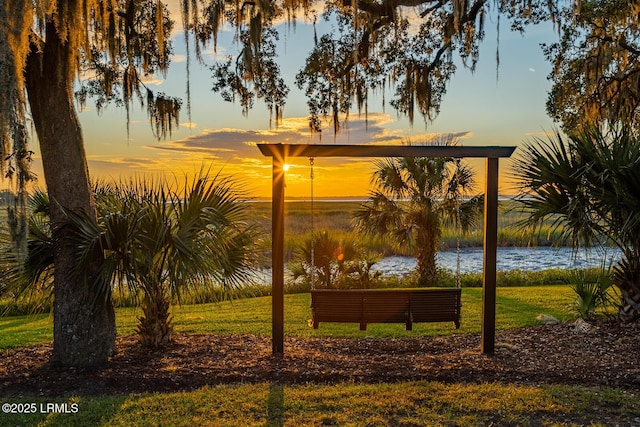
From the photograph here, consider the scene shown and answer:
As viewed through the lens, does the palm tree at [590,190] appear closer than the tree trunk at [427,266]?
Yes

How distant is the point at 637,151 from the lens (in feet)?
19.3

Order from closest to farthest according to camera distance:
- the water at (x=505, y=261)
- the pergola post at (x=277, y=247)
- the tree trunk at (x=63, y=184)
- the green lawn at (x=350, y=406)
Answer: the green lawn at (x=350, y=406) < the tree trunk at (x=63, y=184) < the pergola post at (x=277, y=247) < the water at (x=505, y=261)

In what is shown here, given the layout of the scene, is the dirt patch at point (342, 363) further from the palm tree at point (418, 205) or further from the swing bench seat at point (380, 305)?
the palm tree at point (418, 205)

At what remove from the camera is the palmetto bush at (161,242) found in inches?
206

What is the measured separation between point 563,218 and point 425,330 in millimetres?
2758

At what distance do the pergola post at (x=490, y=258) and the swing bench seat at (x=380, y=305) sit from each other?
1.23 ft

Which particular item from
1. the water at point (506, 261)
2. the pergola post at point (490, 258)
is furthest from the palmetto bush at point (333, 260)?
the water at point (506, 261)

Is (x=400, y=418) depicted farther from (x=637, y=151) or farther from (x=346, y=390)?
(x=637, y=151)

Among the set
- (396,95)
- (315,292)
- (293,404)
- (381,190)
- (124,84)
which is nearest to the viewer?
(293,404)

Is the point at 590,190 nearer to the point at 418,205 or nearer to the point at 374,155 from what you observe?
the point at 374,155

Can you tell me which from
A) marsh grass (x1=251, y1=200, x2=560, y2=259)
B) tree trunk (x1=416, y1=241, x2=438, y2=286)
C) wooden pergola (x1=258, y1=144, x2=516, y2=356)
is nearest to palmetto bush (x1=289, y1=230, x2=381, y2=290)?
marsh grass (x1=251, y1=200, x2=560, y2=259)

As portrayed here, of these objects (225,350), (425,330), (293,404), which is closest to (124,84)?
(225,350)

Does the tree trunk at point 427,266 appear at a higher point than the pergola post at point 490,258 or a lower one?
lower

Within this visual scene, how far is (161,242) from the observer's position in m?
5.28
